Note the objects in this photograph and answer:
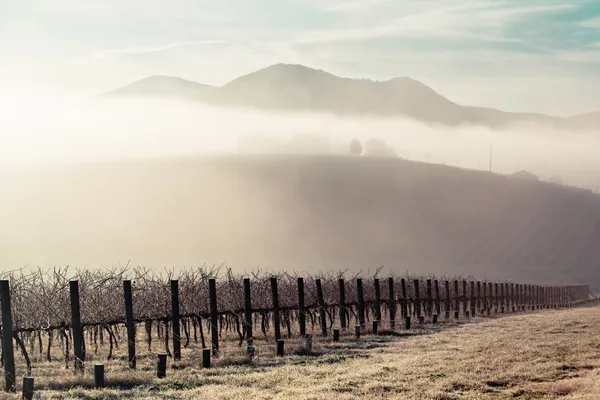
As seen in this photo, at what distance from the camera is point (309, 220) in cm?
16112

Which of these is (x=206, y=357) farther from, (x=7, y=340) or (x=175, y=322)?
(x=7, y=340)

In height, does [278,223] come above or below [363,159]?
below

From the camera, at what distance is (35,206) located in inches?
6516

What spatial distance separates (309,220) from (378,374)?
474 feet

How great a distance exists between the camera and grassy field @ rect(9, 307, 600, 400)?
14.6 metres

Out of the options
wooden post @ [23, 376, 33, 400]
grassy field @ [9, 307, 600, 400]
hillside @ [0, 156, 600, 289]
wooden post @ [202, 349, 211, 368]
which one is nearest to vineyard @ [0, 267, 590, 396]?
grassy field @ [9, 307, 600, 400]

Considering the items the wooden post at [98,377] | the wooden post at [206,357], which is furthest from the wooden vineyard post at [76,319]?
the wooden post at [206,357]

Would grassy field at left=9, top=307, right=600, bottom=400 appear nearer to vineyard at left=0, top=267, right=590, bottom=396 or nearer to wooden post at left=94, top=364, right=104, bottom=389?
wooden post at left=94, top=364, right=104, bottom=389

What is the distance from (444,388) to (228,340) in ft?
45.7

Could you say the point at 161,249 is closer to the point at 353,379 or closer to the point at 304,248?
the point at 304,248

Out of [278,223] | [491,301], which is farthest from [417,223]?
[491,301]

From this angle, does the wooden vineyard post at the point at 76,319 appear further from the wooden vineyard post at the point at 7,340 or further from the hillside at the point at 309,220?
the hillside at the point at 309,220

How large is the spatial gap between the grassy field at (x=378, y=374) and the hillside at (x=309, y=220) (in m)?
119

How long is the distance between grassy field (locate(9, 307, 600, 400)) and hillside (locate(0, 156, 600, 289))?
118801 mm
